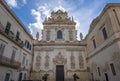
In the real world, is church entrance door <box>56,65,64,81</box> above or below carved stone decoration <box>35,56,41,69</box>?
below

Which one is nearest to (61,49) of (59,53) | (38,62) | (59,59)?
(59,53)

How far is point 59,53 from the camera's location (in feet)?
62.2

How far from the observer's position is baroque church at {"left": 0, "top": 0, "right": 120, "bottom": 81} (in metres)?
10.3

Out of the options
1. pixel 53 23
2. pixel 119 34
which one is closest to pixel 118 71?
pixel 119 34

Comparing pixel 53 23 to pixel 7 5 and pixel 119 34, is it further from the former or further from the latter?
pixel 119 34

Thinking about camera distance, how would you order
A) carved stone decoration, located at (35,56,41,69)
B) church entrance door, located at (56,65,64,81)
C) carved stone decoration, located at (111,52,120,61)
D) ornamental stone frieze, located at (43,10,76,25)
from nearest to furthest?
carved stone decoration, located at (111,52,120,61), church entrance door, located at (56,65,64,81), carved stone decoration, located at (35,56,41,69), ornamental stone frieze, located at (43,10,76,25)

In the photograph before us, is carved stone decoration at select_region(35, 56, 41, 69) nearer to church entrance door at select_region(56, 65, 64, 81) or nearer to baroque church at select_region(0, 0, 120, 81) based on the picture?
baroque church at select_region(0, 0, 120, 81)

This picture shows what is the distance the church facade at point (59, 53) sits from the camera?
17.8 m

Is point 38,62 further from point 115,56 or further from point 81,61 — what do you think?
point 115,56

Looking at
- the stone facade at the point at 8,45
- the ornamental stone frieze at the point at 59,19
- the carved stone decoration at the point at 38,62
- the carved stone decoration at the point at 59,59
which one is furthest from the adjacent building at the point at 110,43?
the stone facade at the point at 8,45

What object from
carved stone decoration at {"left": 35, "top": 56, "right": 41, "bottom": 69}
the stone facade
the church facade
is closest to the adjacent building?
the church facade

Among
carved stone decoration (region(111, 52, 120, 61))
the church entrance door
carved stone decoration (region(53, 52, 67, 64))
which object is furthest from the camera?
carved stone decoration (region(53, 52, 67, 64))

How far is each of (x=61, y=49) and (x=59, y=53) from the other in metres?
0.94

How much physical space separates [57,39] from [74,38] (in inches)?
150
